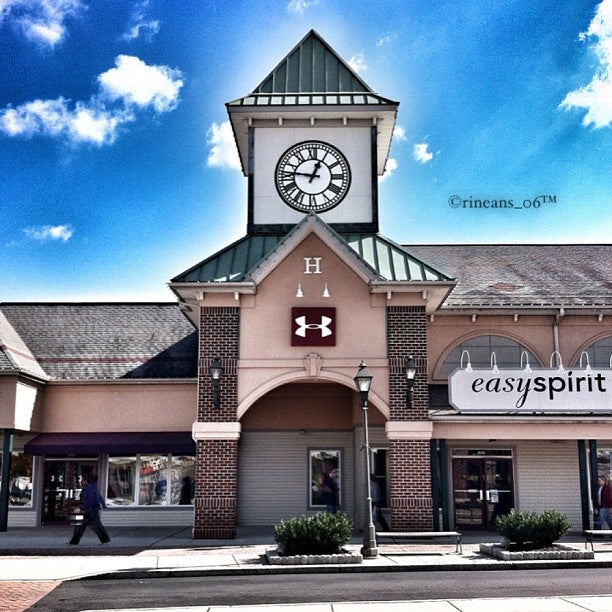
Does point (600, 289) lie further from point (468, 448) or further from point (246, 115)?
point (246, 115)

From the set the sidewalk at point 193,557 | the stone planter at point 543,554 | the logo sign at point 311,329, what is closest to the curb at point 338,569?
the sidewalk at point 193,557

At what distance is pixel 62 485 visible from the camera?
985 inches

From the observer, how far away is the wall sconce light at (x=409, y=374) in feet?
65.5

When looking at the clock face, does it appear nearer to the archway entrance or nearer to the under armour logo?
the under armour logo

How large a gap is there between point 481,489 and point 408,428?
3.74 meters

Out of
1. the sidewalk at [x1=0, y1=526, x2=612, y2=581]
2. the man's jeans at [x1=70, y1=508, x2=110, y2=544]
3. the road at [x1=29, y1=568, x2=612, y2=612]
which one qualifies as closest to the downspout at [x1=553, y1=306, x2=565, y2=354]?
the sidewalk at [x1=0, y1=526, x2=612, y2=581]

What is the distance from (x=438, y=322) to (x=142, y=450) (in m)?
9.22

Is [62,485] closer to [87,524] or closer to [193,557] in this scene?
[87,524]

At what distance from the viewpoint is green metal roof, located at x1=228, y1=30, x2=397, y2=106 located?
78.2 ft

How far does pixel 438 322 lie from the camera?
23703mm

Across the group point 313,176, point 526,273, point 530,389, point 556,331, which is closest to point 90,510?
point 313,176

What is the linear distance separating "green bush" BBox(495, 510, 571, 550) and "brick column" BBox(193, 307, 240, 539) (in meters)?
6.75

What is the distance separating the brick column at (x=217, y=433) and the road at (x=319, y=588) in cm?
506

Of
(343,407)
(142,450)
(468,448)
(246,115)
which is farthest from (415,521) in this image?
(246,115)
